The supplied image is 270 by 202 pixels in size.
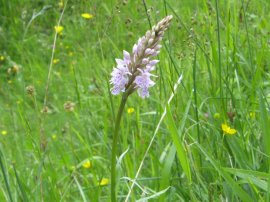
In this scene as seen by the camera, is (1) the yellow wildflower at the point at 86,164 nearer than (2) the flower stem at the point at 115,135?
No

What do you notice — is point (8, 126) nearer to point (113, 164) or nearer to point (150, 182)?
point (150, 182)

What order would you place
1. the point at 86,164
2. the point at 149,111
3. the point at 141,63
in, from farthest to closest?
the point at 149,111
the point at 86,164
the point at 141,63

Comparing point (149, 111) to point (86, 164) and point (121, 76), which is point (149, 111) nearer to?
point (86, 164)

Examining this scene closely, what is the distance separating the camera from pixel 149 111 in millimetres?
2461

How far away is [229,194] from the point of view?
1.36 meters

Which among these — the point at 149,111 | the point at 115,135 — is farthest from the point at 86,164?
the point at 115,135

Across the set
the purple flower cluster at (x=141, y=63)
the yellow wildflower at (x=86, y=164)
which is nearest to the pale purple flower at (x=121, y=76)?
the purple flower cluster at (x=141, y=63)

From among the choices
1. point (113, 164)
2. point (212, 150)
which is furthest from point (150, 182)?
point (113, 164)

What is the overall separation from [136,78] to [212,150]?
71 centimetres

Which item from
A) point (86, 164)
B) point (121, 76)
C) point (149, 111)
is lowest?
point (86, 164)

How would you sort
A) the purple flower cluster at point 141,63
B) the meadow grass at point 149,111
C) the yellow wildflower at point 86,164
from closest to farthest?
the purple flower cluster at point 141,63
the meadow grass at point 149,111
the yellow wildflower at point 86,164

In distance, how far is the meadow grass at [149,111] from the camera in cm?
141

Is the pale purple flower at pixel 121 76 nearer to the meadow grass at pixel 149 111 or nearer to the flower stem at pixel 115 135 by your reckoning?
the flower stem at pixel 115 135

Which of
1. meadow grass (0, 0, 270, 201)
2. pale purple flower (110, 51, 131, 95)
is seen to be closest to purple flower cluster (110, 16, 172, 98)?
pale purple flower (110, 51, 131, 95)
